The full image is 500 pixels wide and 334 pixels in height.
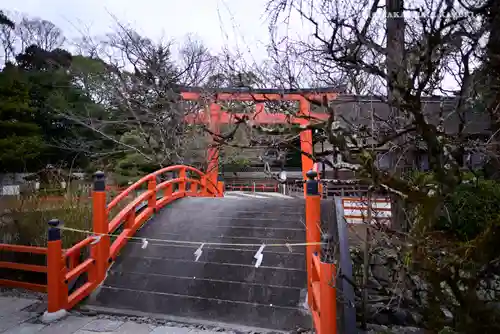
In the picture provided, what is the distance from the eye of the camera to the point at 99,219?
4.30 m

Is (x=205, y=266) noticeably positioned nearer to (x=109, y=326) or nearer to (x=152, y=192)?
(x=109, y=326)

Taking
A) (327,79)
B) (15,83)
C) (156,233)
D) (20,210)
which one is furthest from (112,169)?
(327,79)

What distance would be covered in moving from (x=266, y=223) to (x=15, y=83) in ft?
59.5

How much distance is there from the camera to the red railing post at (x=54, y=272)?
373cm

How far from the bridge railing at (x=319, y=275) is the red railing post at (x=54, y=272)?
2.63m

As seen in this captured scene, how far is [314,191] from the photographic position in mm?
3543

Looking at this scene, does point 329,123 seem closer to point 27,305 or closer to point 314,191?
point 314,191

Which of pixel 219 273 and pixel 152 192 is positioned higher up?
pixel 152 192

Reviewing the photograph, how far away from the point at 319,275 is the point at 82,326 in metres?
2.45

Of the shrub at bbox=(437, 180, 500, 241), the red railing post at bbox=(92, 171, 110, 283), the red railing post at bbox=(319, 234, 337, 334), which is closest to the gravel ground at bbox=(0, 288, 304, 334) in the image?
the red railing post at bbox=(92, 171, 110, 283)

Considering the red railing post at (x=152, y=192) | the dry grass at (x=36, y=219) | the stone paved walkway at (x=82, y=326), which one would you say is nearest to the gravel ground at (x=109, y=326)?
the stone paved walkway at (x=82, y=326)

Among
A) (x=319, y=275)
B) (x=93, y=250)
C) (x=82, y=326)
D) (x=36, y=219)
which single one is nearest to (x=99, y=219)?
(x=93, y=250)

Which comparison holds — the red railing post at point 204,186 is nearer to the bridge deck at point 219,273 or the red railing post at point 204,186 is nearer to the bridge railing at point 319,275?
the bridge deck at point 219,273

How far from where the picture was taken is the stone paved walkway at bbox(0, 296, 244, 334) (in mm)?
3457
